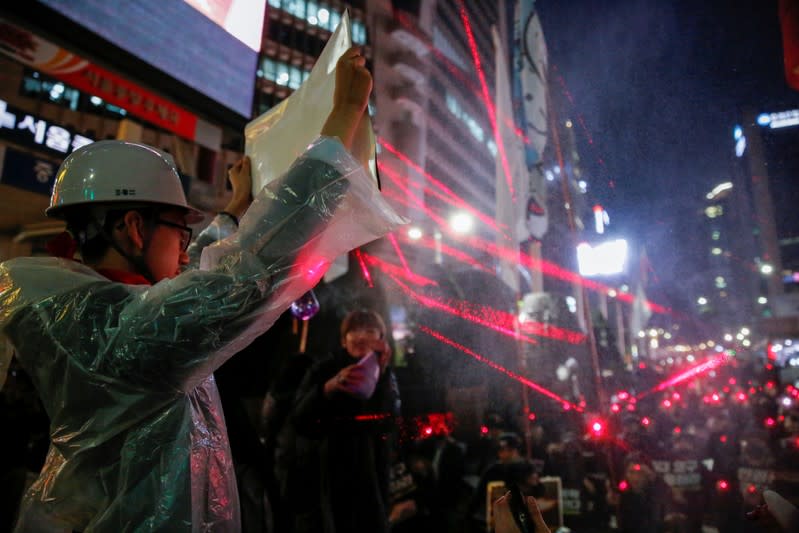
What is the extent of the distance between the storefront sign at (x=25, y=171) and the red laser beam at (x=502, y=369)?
22.3 ft

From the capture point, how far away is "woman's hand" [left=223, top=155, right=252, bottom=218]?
85.3 inches

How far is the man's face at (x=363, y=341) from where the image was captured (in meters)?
3.57

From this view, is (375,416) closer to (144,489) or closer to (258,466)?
(258,466)

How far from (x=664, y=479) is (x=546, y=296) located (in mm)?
5667

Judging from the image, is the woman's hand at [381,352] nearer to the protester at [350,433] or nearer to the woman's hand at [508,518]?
the protester at [350,433]

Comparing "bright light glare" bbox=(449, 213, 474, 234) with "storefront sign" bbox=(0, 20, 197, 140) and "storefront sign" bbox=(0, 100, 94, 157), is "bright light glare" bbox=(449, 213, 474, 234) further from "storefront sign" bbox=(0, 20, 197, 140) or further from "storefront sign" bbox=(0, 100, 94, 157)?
"storefront sign" bbox=(0, 100, 94, 157)

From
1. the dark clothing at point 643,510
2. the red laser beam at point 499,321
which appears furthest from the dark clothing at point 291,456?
the red laser beam at point 499,321

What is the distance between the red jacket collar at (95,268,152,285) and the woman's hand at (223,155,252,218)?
0.86 m

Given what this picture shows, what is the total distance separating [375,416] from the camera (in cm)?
339

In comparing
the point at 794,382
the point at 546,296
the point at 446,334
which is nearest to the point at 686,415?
the point at 794,382

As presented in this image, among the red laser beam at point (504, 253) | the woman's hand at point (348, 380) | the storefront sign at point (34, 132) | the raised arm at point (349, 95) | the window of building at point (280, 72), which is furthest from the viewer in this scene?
the window of building at point (280, 72)

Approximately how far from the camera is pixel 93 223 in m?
1.47

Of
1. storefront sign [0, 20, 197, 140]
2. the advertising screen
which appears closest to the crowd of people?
the advertising screen

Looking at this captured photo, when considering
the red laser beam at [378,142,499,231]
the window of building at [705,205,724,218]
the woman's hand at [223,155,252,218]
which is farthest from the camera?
the red laser beam at [378,142,499,231]
